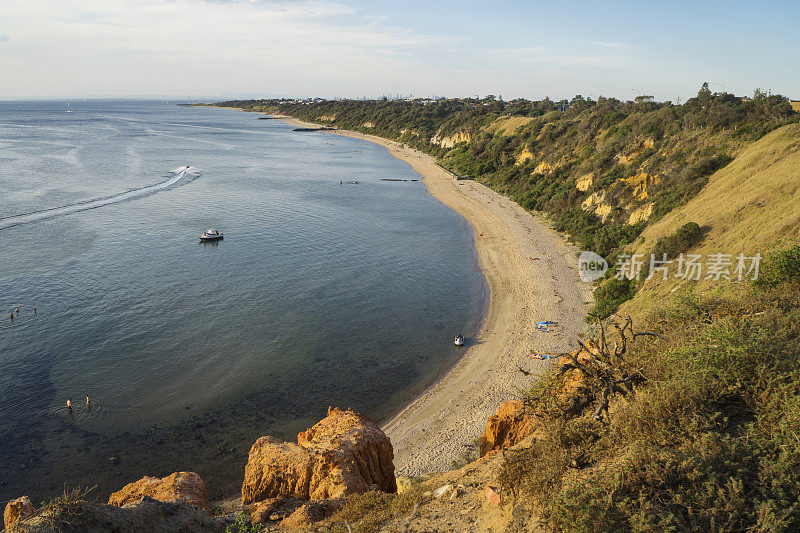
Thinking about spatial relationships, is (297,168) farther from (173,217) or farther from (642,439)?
(642,439)

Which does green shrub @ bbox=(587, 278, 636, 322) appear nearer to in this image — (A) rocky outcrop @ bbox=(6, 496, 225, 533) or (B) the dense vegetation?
(B) the dense vegetation

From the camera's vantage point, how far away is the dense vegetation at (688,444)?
7.07 m

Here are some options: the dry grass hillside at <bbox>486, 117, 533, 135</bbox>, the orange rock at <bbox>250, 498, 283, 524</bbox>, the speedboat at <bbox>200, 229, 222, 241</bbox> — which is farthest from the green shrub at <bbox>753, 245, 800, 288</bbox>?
the dry grass hillside at <bbox>486, 117, 533, 135</bbox>

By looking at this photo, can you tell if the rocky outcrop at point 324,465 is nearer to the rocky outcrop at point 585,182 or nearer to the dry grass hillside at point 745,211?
the dry grass hillside at point 745,211

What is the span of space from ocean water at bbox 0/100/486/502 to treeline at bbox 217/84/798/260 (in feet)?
43.1

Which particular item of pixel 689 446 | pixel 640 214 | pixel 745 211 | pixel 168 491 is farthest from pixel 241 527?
pixel 640 214

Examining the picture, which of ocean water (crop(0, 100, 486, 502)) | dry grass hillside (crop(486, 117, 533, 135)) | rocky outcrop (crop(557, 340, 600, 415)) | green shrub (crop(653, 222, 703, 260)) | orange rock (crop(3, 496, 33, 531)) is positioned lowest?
ocean water (crop(0, 100, 486, 502))

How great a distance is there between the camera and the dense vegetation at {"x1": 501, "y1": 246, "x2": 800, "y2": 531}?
7.07m

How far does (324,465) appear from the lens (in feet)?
43.8

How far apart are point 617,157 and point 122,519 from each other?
58.6 meters

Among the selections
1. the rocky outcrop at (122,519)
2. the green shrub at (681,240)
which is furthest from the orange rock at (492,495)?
the green shrub at (681,240)

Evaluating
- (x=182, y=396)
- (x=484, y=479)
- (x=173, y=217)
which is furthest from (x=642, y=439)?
(x=173, y=217)

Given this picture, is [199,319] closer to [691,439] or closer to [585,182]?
[691,439]

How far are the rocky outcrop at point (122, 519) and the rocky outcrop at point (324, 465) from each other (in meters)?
2.50
